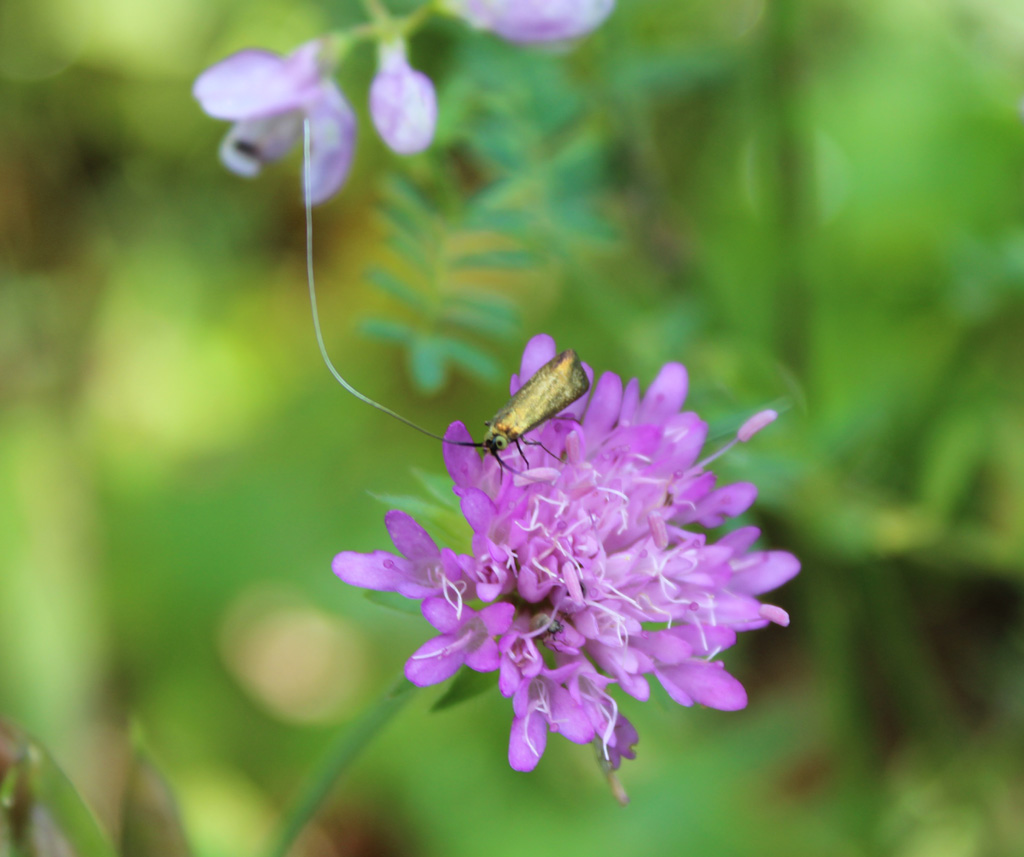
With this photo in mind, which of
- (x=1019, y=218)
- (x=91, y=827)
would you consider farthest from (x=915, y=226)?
(x=91, y=827)

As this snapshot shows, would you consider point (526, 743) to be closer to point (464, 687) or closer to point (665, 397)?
point (464, 687)

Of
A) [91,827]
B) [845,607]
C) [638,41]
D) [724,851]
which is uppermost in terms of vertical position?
[638,41]

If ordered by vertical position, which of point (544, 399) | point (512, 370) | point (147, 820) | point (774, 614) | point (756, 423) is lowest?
point (512, 370)

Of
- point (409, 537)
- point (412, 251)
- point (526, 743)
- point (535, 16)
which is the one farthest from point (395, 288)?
point (526, 743)

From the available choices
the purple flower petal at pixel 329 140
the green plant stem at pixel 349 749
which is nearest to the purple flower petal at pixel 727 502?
the green plant stem at pixel 349 749

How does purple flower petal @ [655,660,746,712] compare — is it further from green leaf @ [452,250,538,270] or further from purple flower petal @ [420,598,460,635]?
green leaf @ [452,250,538,270]

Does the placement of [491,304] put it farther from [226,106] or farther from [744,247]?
[744,247]
